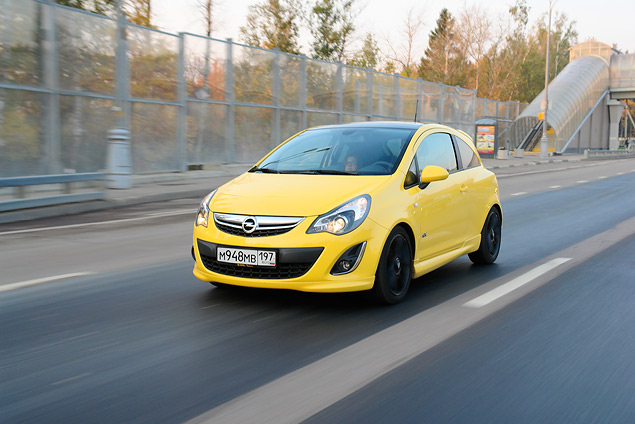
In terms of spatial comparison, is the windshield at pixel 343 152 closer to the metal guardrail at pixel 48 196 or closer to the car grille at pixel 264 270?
the car grille at pixel 264 270

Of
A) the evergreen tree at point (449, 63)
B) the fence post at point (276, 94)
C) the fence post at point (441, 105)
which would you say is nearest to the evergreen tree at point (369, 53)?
the evergreen tree at point (449, 63)

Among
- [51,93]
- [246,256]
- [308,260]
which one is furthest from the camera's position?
[51,93]

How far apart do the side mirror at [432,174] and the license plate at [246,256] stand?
159 cm

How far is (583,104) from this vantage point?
201 feet

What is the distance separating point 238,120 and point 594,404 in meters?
20.1

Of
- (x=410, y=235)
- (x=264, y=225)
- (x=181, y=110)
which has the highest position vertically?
(x=181, y=110)

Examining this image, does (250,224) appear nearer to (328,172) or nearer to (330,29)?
(328,172)

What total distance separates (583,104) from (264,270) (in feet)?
202

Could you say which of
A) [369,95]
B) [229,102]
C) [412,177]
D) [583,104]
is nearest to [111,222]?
[412,177]

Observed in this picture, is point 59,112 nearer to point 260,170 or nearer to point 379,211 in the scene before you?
point 260,170

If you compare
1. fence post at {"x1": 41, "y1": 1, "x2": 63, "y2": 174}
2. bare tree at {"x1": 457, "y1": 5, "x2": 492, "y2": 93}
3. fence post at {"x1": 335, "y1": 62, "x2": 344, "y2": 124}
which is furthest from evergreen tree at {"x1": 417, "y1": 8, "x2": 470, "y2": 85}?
fence post at {"x1": 41, "y1": 1, "x2": 63, "y2": 174}

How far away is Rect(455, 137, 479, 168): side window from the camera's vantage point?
7.15 meters

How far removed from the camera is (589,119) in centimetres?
6562

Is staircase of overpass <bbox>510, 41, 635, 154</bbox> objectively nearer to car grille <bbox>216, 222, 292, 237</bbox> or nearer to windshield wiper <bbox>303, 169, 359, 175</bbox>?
windshield wiper <bbox>303, 169, 359, 175</bbox>
